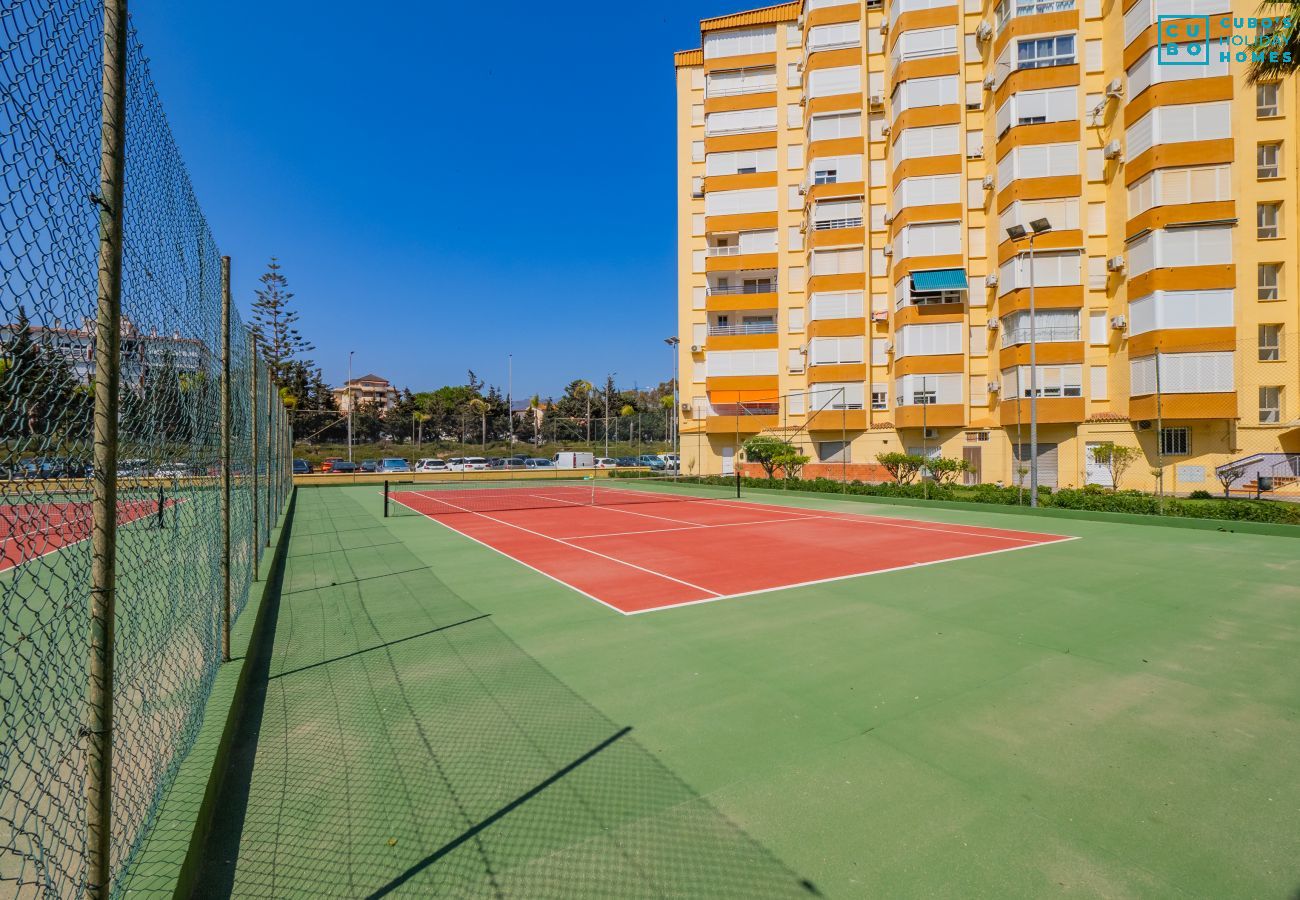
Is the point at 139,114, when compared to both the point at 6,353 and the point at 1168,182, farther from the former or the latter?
the point at 1168,182

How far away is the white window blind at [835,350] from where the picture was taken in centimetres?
3478

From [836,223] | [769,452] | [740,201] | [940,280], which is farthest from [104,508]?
[740,201]

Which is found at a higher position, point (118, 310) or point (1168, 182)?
point (1168, 182)

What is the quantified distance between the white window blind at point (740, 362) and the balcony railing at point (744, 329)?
1243 millimetres

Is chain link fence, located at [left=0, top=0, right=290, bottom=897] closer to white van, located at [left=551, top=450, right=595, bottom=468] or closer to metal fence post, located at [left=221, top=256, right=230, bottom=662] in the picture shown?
metal fence post, located at [left=221, top=256, right=230, bottom=662]

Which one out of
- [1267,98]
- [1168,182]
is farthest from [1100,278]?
[1267,98]

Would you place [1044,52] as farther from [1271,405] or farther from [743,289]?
[743,289]

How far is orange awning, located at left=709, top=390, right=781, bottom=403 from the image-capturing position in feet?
122

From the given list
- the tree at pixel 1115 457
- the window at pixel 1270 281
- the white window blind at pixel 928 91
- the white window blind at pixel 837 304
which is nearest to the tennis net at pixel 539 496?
the white window blind at pixel 837 304

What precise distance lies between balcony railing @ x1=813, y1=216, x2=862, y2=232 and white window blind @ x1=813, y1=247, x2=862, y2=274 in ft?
4.40

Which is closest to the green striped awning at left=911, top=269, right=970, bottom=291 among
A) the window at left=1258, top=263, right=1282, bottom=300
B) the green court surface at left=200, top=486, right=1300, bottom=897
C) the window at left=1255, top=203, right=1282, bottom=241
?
the window at left=1255, top=203, right=1282, bottom=241

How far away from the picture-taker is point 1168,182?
2514 cm

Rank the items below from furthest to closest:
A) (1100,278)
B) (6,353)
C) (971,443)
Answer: (971,443) < (1100,278) < (6,353)

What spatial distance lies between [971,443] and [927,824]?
31.2m
